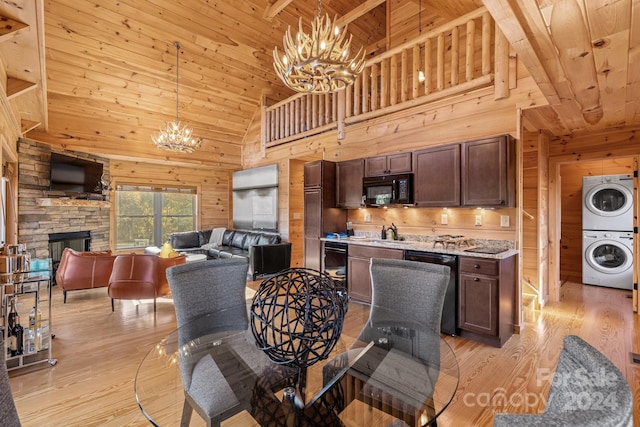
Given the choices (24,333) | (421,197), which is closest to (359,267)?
(421,197)

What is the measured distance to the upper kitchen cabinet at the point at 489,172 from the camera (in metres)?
3.31

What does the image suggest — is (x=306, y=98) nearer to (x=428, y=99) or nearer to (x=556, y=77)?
(x=428, y=99)

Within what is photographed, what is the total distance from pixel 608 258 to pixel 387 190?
13.2ft

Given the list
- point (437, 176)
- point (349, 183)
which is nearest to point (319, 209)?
point (349, 183)

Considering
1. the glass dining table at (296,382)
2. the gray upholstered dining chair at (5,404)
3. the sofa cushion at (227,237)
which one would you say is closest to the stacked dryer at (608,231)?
the glass dining table at (296,382)

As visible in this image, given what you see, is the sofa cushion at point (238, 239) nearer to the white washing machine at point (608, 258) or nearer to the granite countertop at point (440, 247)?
the granite countertop at point (440, 247)

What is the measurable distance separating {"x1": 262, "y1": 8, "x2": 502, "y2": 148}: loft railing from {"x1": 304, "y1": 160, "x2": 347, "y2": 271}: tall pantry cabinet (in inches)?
31.2

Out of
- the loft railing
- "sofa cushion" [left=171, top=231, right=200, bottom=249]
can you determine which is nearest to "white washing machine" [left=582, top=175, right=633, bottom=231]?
the loft railing

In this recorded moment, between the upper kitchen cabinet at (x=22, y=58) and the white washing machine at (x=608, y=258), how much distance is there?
7.39 m

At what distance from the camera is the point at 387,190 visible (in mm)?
4305

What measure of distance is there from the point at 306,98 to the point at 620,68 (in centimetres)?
471

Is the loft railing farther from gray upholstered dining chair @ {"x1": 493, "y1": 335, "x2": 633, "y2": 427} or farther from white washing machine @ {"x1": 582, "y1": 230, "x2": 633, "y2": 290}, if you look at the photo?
gray upholstered dining chair @ {"x1": 493, "y1": 335, "x2": 633, "y2": 427}

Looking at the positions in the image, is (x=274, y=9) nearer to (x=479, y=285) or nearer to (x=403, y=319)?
(x=479, y=285)

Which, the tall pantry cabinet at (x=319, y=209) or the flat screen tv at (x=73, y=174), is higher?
the flat screen tv at (x=73, y=174)
